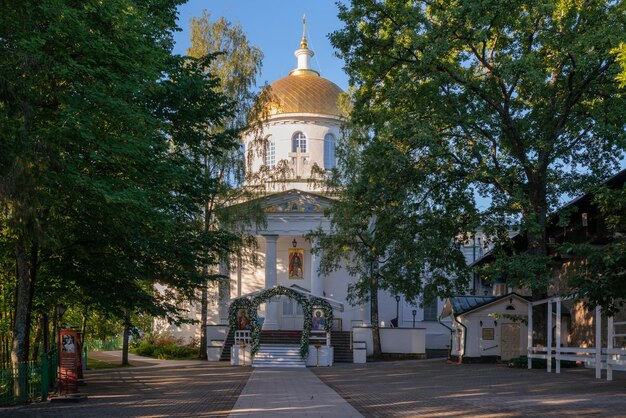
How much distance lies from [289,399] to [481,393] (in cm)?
454

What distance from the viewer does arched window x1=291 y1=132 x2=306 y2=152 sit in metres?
50.6

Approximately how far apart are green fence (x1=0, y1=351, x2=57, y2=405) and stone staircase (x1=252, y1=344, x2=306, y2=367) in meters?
15.2

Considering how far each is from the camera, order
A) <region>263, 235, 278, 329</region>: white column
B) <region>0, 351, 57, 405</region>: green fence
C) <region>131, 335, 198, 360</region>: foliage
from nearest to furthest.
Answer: <region>0, 351, 57, 405</region>: green fence < <region>131, 335, 198, 360</region>: foliage < <region>263, 235, 278, 329</region>: white column

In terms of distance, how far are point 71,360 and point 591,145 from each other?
19.1 m

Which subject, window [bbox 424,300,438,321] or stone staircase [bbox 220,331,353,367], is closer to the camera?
stone staircase [bbox 220,331,353,367]

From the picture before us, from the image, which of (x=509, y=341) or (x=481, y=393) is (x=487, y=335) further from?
(x=481, y=393)

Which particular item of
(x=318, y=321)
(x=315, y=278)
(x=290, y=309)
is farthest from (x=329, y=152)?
(x=318, y=321)

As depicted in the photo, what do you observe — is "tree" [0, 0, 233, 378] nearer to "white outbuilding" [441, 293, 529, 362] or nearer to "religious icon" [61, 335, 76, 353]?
"religious icon" [61, 335, 76, 353]

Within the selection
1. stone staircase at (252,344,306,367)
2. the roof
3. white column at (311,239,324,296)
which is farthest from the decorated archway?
white column at (311,239,324,296)

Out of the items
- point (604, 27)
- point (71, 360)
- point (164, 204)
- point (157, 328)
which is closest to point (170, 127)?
point (164, 204)

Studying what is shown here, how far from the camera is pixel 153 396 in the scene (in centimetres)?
1888

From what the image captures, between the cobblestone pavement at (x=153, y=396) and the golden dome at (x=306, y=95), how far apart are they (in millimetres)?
25226

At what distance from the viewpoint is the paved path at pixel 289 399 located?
595 inches

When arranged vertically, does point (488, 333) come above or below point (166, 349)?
above
